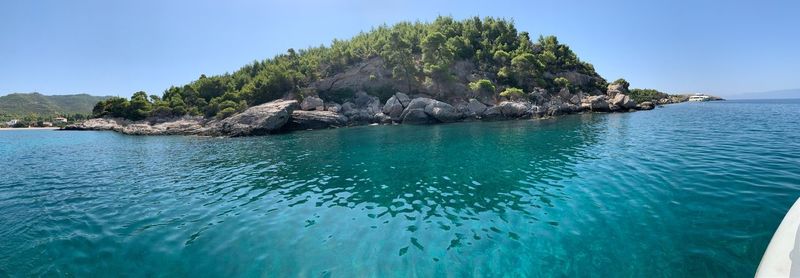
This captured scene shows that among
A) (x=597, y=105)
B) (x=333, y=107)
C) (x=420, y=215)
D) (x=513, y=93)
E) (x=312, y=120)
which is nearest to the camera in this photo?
(x=420, y=215)

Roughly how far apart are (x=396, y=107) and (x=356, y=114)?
784cm

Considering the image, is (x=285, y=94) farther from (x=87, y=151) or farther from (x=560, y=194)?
(x=560, y=194)

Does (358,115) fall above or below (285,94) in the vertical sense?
below

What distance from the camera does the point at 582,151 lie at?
944 inches

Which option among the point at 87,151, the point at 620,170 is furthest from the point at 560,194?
the point at 87,151

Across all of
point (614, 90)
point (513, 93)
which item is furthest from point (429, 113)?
point (614, 90)

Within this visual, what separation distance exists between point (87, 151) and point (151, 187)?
85.0 ft

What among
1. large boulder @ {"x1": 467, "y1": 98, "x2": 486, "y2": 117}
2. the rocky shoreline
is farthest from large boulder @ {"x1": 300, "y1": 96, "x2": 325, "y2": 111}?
large boulder @ {"x1": 467, "y1": 98, "x2": 486, "y2": 117}

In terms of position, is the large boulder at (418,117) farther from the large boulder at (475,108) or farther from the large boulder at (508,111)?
the large boulder at (508,111)

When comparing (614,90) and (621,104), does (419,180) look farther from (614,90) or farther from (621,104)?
(614,90)

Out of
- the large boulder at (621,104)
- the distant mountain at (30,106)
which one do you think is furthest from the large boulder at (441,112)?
the distant mountain at (30,106)

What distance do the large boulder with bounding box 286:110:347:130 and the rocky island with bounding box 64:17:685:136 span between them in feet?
0.56

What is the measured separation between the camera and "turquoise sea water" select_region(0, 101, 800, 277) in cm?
881

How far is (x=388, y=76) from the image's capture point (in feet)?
248
